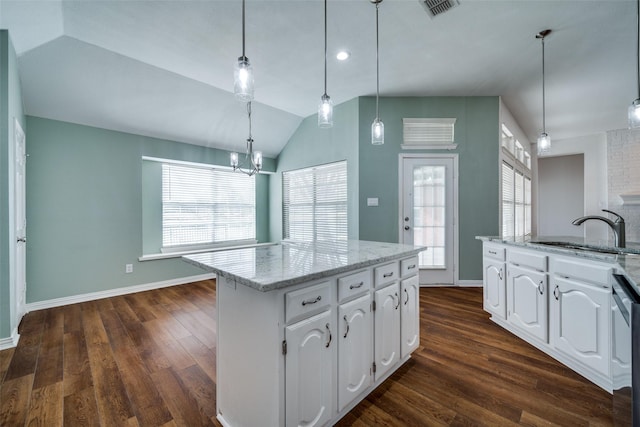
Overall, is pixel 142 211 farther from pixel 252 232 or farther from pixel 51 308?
pixel 252 232

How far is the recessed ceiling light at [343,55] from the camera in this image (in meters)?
2.85

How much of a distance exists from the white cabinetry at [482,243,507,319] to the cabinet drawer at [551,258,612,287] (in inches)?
21.7

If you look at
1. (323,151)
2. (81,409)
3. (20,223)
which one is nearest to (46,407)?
(81,409)

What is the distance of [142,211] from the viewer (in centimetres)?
411

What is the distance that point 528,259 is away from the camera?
228cm

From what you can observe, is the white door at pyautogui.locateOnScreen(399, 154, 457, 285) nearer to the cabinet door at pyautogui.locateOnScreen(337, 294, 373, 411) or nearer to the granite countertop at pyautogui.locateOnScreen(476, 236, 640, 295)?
the granite countertop at pyautogui.locateOnScreen(476, 236, 640, 295)

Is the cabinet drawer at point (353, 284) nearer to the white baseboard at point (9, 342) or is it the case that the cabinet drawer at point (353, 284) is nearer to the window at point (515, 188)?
the white baseboard at point (9, 342)

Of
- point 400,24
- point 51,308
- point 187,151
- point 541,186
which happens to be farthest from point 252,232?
point 541,186

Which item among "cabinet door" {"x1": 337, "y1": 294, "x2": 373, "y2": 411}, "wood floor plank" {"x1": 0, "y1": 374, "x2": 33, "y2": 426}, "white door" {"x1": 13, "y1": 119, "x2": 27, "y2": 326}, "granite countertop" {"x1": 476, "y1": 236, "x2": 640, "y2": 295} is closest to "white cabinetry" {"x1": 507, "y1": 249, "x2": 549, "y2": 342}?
"granite countertop" {"x1": 476, "y1": 236, "x2": 640, "y2": 295}

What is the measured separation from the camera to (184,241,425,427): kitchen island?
1196 mm

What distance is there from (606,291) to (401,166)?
2692 millimetres

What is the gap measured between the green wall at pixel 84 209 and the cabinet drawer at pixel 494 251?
4383 mm

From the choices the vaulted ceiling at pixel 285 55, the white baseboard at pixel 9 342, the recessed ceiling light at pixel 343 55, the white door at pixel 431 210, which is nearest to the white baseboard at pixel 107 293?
the white baseboard at pixel 9 342

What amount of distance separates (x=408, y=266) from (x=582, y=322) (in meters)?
1.19
